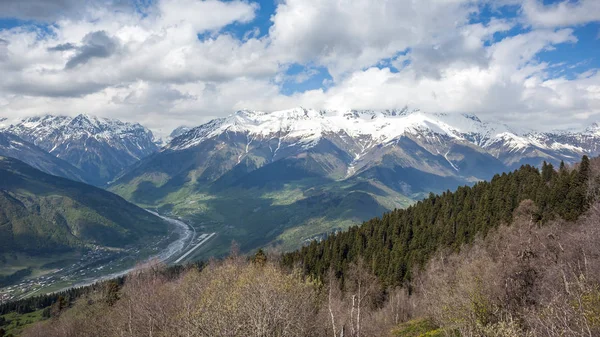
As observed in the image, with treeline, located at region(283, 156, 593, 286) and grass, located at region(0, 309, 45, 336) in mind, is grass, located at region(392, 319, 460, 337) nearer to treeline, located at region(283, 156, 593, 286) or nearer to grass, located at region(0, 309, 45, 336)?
treeline, located at region(283, 156, 593, 286)

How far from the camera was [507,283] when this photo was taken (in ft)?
172

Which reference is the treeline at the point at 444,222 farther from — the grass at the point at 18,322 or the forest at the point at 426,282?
the grass at the point at 18,322

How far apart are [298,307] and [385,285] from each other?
7136cm

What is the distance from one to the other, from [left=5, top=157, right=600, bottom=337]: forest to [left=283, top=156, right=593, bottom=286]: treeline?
1.45 feet

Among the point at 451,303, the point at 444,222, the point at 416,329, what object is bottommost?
the point at 416,329

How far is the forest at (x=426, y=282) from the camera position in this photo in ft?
140

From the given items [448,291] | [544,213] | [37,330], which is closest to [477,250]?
[544,213]

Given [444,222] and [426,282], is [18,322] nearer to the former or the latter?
[426,282]

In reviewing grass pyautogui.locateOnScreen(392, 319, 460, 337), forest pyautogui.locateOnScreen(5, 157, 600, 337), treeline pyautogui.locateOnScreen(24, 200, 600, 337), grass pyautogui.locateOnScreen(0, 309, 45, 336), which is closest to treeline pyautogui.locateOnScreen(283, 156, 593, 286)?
forest pyautogui.locateOnScreen(5, 157, 600, 337)

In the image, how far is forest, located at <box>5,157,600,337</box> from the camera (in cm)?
4259

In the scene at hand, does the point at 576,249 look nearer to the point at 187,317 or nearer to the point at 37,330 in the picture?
the point at 187,317

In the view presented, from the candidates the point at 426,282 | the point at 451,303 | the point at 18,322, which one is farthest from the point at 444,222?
the point at 18,322

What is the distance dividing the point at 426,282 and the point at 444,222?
38.2 meters

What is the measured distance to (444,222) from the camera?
128m
